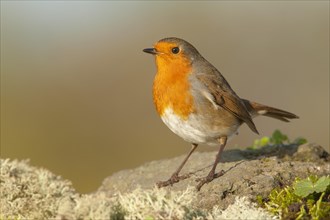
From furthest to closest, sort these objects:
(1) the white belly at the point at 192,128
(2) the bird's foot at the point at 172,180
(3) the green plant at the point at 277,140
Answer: (3) the green plant at the point at 277,140
(1) the white belly at the point at 192,128
(2) the bird's foot at the point at 172,180

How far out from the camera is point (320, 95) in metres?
12.0

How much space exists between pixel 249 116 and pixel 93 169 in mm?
3199

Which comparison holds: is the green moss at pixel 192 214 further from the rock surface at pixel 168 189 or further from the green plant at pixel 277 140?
the green plant at pixel 277 140

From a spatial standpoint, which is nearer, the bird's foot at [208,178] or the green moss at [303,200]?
the green moss at [303,200]

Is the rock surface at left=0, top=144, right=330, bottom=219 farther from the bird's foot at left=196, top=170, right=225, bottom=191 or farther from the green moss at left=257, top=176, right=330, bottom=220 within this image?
the green moss at left=257, top=176, right=330, bottom=220

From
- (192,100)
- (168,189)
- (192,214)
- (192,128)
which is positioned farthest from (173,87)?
(192,214)

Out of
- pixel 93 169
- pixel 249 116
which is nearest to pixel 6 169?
pixel 249 116

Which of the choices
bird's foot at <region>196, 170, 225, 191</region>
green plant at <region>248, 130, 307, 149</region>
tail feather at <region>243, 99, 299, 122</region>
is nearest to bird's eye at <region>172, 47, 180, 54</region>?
tail feather at <region>243, 99, 299, 122</region>

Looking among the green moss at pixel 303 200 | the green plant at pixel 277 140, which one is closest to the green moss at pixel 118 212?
the green moss at pixel 303 200

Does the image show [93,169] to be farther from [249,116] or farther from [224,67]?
[224,67]

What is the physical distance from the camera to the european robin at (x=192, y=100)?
568 cm

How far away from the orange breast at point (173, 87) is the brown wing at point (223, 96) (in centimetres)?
17

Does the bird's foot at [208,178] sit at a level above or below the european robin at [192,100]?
below

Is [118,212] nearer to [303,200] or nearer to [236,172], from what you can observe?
[303,200]
